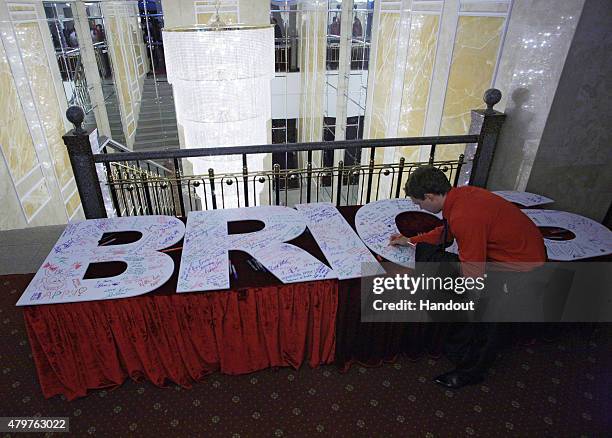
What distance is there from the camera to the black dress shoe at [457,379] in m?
2.46

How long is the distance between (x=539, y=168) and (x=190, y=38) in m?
3.13

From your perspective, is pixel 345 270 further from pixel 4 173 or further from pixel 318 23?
pixel 318 23

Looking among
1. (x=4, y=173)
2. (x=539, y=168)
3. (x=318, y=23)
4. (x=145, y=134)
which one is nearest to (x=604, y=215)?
(x=539, y=168)

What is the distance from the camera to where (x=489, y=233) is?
6.90 ft

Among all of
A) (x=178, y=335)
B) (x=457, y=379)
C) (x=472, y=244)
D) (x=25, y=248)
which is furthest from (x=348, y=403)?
(x=25, y=248)

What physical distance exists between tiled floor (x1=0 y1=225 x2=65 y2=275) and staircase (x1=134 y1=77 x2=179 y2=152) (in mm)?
7370

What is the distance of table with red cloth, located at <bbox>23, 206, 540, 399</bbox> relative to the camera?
2123 mm

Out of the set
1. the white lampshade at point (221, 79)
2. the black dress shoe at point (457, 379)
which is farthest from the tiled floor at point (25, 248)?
the black dress shoe at point (457, 379)

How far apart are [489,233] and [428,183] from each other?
402mm

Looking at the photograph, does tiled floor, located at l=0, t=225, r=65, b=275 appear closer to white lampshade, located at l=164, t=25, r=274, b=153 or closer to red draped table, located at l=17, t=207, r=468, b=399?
red draped table, located at l=17, t=207, r=468, b=399

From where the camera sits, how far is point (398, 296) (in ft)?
7.77

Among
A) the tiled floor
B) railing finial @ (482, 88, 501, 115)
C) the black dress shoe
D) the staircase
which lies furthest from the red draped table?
the staircase

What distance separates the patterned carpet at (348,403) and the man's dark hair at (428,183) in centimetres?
119

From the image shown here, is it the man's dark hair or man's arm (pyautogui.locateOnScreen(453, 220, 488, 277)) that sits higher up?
the man's dark hair
